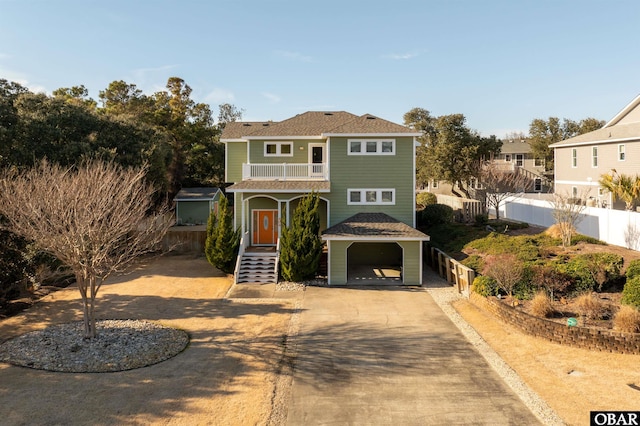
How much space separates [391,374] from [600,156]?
26649mm

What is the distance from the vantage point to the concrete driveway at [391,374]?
779 cm

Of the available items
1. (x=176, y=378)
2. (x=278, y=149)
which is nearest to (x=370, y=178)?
(x=278, y=149)

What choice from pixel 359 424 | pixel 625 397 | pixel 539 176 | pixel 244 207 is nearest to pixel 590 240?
pixel 625 397

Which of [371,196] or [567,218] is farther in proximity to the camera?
[371,196]

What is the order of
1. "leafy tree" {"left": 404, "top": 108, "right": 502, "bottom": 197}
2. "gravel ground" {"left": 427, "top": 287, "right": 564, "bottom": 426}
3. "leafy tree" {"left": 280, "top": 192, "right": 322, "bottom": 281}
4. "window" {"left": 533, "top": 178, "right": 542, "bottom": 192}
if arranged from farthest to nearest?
"window" {"left": 533, "top": 178, "right": 542, "bottom": 192}
"leafy tree" {"left": 404, "top": 108, "right": 502, "bottom": 197}
"leafy tree" {"left": 280, "top": 192, "right": 322, "bottom": 281}
"gravel ground" {"left": 427, "top": 287, "right": 564, "bottom": 426}

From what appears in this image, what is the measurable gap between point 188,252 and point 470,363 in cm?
2050

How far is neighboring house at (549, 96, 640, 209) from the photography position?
1005 inches

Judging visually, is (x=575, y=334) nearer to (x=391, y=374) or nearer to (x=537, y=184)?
(x=391, y=374)

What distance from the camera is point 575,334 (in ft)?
35.8

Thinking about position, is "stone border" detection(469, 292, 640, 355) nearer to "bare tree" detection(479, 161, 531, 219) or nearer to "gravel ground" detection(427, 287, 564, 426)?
"gravel ground" detection(427, 287, 564, 426)

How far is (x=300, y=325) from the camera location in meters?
13.0

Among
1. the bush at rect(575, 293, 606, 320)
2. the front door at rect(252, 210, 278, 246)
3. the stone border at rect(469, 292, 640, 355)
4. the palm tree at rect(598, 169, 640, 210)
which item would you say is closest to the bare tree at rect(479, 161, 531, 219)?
the palm tree at rect(598, 169, 640, 210)

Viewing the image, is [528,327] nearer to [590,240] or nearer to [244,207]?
[590,240]

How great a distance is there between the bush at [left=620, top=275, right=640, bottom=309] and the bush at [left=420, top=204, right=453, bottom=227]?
43.0 feet
